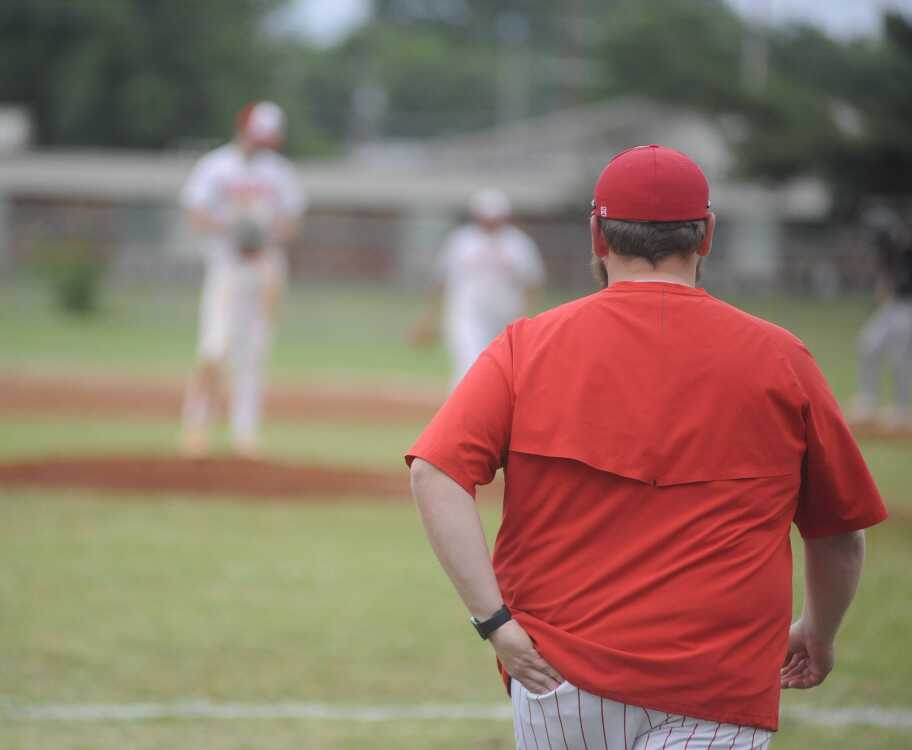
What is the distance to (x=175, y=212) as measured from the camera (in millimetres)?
43750

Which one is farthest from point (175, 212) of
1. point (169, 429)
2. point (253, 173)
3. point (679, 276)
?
point (679, 276)

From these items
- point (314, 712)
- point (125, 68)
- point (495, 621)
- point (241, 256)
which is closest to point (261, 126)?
point (241, 256)

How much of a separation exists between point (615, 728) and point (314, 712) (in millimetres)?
2702

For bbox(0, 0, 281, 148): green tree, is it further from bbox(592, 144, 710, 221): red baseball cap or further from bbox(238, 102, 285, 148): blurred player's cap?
bbox(592, 144, 710, 221): red baseball cap

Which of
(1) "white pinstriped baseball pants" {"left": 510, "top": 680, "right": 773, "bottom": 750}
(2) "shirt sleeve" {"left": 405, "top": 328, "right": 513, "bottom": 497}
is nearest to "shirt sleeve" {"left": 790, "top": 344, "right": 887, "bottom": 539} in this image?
Result: (1) "white pinstriped baseball pants" {"left": 510, "top": 680, "right": 773, "bottom": 750}

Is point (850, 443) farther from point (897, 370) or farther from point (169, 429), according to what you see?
point (897, 370)

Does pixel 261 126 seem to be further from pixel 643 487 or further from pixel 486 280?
pixel 643 487

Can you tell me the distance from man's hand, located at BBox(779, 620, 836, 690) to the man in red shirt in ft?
1.17

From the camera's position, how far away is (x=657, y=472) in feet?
9.18

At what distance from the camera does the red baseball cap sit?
2.86m

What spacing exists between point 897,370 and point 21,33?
49339 millimetres

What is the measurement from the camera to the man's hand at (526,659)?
2.83 meters

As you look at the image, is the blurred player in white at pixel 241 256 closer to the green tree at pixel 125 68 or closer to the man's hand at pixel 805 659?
the man's hand at pixel 805 659

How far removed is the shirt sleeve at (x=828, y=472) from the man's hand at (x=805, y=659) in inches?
12.1
